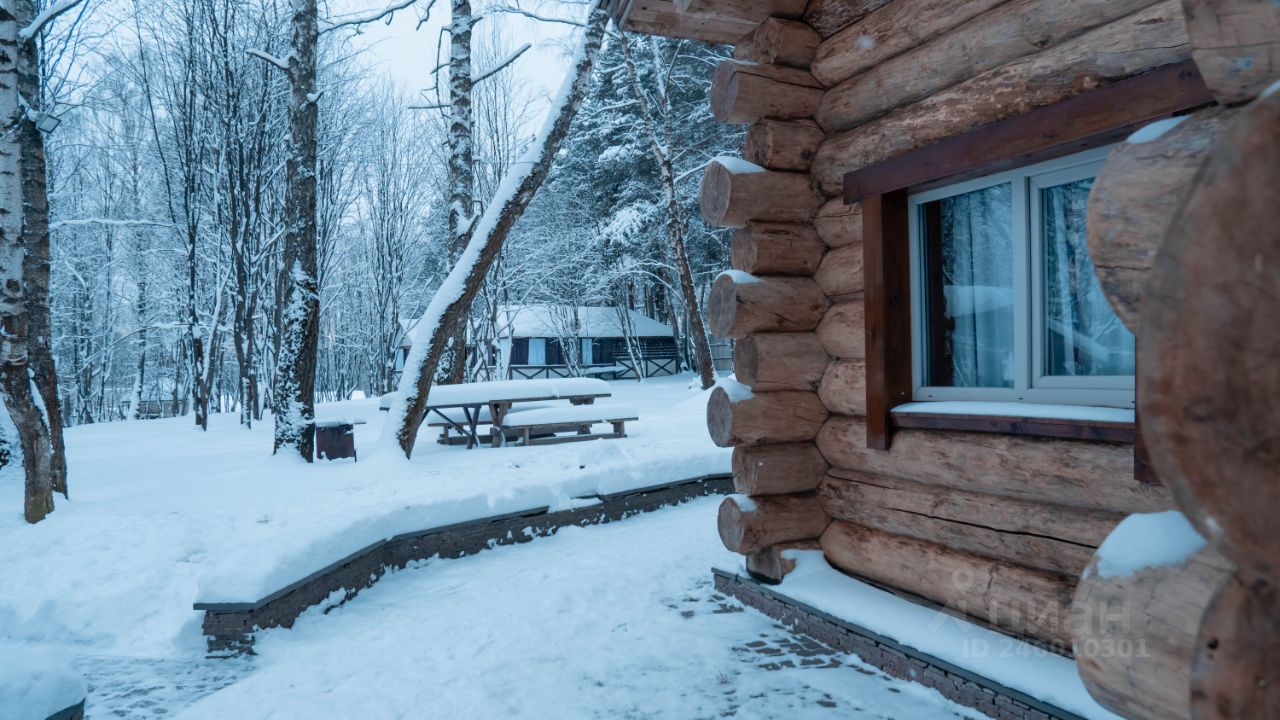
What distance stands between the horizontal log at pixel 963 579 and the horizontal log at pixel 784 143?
233 cm

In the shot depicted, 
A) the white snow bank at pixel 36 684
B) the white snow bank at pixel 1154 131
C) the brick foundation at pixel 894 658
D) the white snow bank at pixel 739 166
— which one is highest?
the white snow bank at pixel 739 166

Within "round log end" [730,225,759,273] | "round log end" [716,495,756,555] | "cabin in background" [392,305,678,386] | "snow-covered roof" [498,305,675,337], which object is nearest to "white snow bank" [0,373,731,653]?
"round log end" [716,495,756,555]

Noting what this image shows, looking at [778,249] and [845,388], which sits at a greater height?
[778,249]

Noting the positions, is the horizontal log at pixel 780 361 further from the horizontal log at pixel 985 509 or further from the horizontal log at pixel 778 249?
the horizontal log at pixel 985 509

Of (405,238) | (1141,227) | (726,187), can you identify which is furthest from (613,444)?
(405,238)

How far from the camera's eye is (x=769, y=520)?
467 cm

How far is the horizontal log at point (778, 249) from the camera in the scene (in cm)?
466

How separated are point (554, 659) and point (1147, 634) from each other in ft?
11.1

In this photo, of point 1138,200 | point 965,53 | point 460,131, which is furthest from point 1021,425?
point 460,131

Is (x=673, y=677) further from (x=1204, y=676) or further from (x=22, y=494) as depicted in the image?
(x=22, y=494)

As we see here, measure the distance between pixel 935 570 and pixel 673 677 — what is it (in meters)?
1.50

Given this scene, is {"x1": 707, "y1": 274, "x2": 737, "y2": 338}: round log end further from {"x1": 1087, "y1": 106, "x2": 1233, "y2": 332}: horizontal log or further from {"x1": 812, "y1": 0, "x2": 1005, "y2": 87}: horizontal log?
{"x1": 1087, "y1": 106, "x2": 1233, "y2": 332}: horizontal log

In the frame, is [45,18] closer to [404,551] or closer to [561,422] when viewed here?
[404,551]

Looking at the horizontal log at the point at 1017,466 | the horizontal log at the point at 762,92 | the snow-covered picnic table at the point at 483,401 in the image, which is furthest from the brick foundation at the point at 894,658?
the snow-covered picnic table at the point at 483,401
